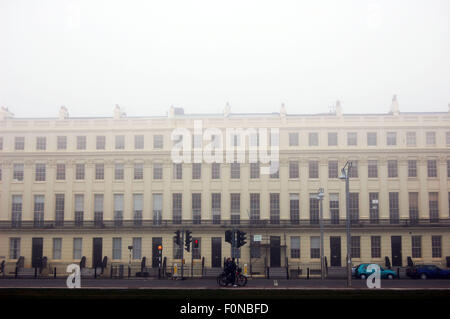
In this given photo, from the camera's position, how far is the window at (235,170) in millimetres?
57188

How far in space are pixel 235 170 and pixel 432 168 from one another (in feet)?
66.2

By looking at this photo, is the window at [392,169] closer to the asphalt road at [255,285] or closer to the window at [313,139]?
the window at [313,139]

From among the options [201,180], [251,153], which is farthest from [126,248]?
[251,153]

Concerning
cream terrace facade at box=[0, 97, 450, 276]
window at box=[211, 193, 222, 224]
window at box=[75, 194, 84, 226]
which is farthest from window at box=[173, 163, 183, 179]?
window at box=[75, 194, 84, 226]

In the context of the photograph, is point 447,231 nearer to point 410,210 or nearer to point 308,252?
point 410,210

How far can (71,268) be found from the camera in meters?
55.2

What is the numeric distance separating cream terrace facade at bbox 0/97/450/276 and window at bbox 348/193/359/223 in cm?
10

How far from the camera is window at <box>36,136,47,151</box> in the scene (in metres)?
58.8

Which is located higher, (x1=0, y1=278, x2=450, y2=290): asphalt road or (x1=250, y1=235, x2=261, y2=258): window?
(x1=250, y1=235, x2=261, y2=258): window

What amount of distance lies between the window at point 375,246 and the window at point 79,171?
1206 inches

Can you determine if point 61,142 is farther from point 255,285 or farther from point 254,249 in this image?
point 255,285

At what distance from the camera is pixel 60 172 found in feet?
192

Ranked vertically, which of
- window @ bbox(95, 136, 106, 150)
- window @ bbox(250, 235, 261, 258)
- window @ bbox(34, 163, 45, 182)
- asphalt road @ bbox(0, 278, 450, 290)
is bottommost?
asphalt road @ bbox(0, 278, 450, 290)

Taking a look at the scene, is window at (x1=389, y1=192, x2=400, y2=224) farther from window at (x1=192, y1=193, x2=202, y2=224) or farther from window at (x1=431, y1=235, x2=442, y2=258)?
window at (x1=192, y1=193, x2=202, y2=224)
